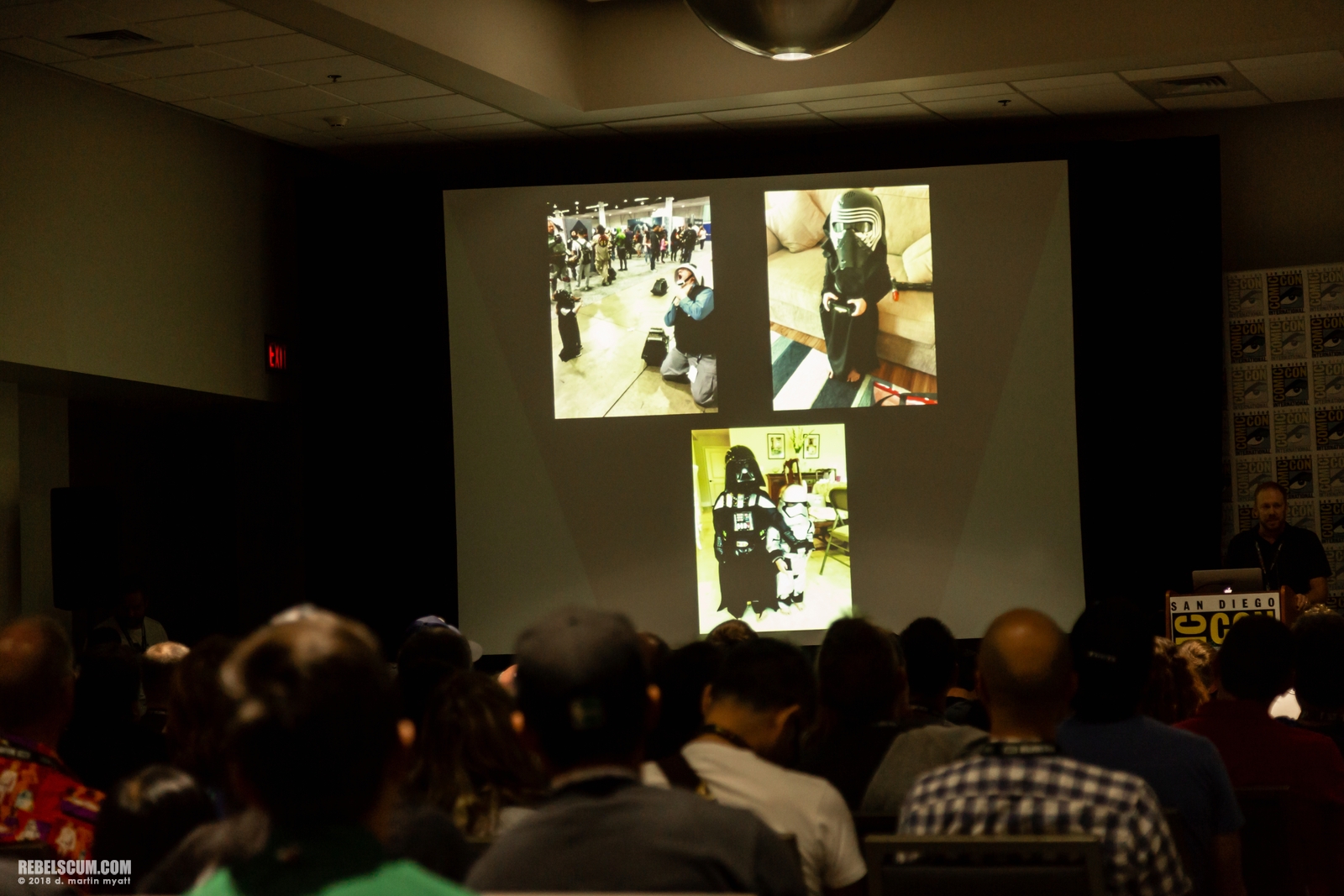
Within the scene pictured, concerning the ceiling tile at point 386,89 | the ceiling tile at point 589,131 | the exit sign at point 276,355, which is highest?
the ceiling tile at point 386,89

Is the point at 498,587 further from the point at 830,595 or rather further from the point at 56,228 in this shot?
the point at 56,228

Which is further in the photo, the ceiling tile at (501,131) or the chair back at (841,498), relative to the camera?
the ceiling tile at (501,131)

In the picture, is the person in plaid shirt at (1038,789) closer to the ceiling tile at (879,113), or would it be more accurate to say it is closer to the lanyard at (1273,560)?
the lanyard at (1273,560)

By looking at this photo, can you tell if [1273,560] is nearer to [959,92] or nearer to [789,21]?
[959,92]

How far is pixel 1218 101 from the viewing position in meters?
8.17

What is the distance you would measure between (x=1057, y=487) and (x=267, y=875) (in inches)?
286

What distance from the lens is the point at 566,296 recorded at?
8.13 metres

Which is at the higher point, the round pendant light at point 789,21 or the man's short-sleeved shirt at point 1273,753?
the round pendant light at point 789,21

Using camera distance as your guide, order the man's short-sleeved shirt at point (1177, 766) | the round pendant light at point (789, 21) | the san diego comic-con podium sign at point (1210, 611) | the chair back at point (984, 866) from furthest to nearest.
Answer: the san diego comic-con podium sign at point (1210, 611), the round pendant light at point (789, 21), the man's short-sleeved shirt at point (1177, 766), the chair back at point (984, 866)

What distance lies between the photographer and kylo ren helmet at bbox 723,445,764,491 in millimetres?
7984

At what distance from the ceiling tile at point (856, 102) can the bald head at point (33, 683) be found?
5.99 m

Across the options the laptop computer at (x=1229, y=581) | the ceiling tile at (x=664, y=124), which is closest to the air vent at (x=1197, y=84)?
the ceiling tile at (x=664, y=124)

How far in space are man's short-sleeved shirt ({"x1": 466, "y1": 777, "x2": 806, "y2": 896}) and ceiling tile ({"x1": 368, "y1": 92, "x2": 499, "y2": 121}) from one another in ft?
21.4

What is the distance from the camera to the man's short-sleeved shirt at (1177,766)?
93.4 inches
